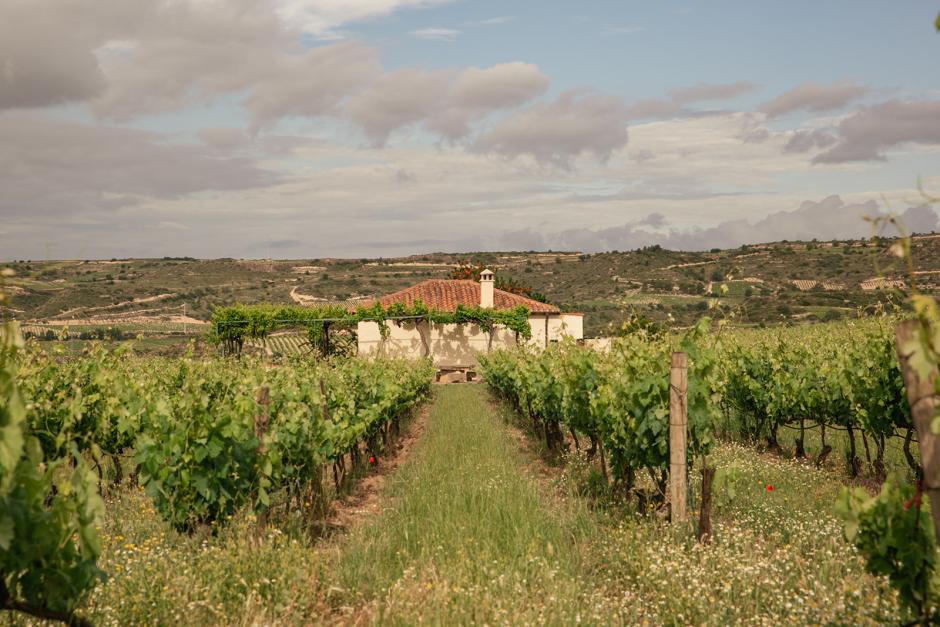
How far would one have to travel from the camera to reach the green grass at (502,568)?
4133mm

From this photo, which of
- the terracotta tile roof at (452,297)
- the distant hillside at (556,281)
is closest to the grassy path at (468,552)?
the terracotta tile roof at (452,297)

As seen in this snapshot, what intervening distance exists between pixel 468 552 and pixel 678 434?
1.94m

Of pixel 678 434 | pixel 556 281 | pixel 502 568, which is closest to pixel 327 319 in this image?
pixel 678 434

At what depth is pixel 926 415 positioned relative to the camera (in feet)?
8.64

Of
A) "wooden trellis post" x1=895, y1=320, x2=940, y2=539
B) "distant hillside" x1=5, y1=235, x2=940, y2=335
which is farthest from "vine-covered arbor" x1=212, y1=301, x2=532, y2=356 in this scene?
"wooden trellis post" x1=895, y1=320, x2=940, y2=539

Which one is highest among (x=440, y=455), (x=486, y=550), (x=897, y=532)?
(x=897, y=532)

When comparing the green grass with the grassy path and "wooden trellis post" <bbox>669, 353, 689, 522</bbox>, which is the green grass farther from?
"wooden trellis post" <bbox>669, 353, 689, 522</bbox>

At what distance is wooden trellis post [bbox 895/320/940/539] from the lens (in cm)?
258

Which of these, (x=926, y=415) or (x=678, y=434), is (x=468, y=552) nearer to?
(x=678, y=434)

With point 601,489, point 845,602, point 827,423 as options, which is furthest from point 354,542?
point 827,423

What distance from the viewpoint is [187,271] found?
73.1 m

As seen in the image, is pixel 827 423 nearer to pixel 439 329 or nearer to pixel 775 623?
pixel 775 623

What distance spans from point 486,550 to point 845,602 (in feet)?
7.45

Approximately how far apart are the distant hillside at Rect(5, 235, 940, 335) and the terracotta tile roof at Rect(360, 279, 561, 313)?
1319 centimetres
